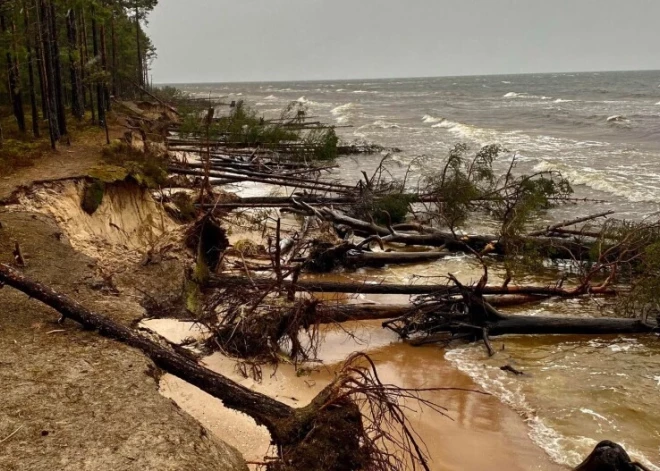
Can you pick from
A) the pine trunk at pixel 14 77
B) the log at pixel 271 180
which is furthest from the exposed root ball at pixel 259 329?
the pine trunk at pixel 14 77

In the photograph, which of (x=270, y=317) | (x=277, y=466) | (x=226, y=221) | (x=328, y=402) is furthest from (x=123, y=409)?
(x=226, y=221)

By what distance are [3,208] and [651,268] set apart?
1008 cm

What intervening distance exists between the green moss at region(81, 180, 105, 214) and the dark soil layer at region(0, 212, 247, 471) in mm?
3908

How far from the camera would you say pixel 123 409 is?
396 centimetres

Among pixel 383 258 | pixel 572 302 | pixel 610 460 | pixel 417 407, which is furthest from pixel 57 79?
pixel 610 460

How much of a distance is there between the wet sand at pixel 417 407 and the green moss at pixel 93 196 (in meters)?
3.92

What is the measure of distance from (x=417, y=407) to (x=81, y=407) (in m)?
3.69

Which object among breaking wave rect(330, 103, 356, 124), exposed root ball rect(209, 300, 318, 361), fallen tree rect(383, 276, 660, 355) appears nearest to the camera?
exposed root ball rect(209, 300, 318, 361)

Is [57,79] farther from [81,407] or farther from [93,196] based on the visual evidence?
[81,407]

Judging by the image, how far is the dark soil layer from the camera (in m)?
3.45

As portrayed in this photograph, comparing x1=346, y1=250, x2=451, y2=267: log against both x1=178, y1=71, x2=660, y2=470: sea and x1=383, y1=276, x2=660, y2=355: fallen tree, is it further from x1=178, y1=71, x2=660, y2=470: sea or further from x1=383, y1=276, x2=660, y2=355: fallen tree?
x1=383, y1=276, x2=660, y2=355: fallen tree

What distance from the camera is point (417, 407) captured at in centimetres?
616

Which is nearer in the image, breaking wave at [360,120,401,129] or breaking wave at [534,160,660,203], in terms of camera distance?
breaking wave at [534,160,660,203]

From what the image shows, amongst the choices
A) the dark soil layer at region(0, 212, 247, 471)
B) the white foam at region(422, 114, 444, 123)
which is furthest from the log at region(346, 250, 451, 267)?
the white foam at region(422, 114, 444, 123)
